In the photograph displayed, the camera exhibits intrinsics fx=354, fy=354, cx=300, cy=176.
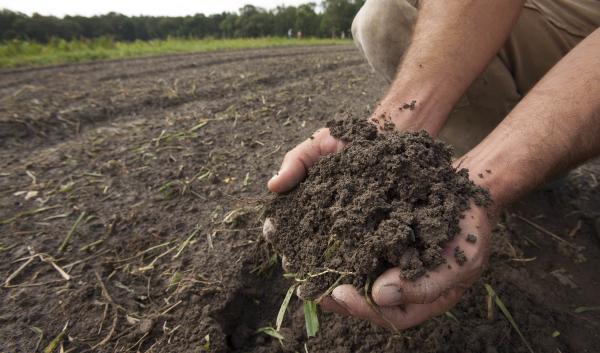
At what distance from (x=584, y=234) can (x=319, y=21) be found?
37.2 m

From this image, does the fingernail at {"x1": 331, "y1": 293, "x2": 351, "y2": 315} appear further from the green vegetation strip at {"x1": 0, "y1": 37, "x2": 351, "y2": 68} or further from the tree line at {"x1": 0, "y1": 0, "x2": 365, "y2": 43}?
the tree line at {"x1": 0, "y1": 0, "x2": 365, "y2": 43}

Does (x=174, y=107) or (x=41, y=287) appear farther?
(x=174, y=107)

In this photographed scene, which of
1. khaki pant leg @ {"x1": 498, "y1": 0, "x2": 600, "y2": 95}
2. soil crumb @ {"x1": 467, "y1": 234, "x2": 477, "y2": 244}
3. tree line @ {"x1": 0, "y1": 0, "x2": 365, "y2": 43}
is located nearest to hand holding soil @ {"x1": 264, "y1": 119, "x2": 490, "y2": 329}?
soil crumb @ {"x1": 467, "y1": 234, "x2": 477, "y2": 244}

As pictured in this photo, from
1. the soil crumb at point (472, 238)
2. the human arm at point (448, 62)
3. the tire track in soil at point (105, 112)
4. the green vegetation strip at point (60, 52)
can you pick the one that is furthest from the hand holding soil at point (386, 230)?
the green vegetation strip at point (60, 52)

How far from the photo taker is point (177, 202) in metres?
2.21

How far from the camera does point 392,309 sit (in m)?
1.07

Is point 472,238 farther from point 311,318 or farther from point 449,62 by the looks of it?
point 449,62

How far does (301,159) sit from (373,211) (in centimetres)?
44

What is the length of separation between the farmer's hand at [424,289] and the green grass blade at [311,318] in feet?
0.44

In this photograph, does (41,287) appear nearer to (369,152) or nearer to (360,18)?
(369,152)

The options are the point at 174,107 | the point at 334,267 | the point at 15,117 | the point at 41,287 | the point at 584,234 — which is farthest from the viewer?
the point at 174,107

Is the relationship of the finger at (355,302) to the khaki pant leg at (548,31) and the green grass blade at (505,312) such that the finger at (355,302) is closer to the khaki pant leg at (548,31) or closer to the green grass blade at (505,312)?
the green grass blade at (505,312)

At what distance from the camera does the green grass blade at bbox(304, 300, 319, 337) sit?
1.21m

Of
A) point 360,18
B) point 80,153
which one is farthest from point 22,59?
point 360,18
